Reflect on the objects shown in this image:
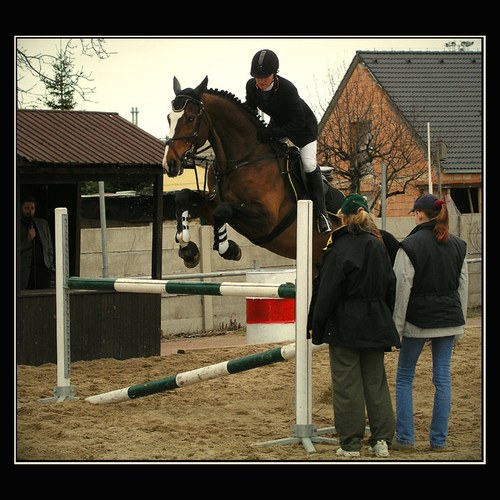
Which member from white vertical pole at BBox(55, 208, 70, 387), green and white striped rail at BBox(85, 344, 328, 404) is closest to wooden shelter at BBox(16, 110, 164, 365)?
white vertical pole at BBox(55, 208, 70, 387)

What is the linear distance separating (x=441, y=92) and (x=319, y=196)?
34.7 ft

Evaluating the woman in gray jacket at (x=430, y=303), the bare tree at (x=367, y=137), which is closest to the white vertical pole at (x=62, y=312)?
the woman in gray jacket at (x=430, y=303)

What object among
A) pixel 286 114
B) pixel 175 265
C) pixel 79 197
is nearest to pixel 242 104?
pixel 286 114

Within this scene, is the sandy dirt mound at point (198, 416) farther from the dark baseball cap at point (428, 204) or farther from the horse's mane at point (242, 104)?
the horse's mane at point (242, 104)

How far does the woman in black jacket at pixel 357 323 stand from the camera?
628 centimetres

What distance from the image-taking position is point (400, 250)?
6715 mm

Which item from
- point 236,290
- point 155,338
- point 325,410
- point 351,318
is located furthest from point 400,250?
point 155,338

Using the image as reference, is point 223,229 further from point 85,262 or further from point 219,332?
point 219,332

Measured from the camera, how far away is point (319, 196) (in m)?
8.56

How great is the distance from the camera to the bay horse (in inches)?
312

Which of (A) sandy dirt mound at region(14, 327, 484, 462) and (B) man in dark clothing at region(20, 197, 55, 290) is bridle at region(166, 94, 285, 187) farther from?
(B) man in dark clothing at region(20, 197, 55, 290)

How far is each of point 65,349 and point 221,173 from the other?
6.94ft

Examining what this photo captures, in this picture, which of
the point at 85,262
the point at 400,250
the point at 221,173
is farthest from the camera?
the point at 85,262

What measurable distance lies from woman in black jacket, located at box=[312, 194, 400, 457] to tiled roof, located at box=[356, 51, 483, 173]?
465 inches
